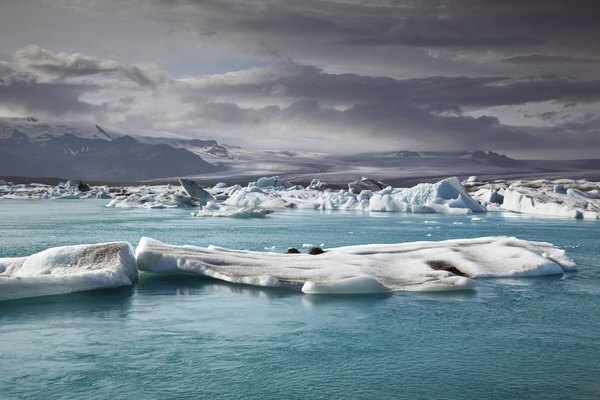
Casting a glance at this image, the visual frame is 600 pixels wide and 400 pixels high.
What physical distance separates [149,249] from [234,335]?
202 inches

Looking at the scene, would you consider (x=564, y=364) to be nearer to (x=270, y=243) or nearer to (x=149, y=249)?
(x=149, y=249)

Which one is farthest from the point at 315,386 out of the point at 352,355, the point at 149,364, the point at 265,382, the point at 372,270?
the point at 372,270

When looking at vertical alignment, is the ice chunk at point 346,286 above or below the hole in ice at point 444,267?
below

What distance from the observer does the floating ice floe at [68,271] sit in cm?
994

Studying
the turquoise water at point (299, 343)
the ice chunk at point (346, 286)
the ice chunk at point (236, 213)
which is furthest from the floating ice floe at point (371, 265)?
the ice chunk at point (236, 213)

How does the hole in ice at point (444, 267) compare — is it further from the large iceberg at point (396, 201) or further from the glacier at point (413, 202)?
the large iceberg at point (396, 201)

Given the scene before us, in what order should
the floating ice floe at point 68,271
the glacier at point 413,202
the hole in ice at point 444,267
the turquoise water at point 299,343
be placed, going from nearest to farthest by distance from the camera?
the turquoise water at point 299,343 < the floating ice floe at point 68,271 < the hole in ice at point 444,267 < the glacier at point 413,202

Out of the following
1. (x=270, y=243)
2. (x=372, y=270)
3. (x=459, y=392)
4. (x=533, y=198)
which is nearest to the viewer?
(x=459, y=392)

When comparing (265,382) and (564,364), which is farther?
(564,364)

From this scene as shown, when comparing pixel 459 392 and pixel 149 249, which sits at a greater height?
pixel 149 249

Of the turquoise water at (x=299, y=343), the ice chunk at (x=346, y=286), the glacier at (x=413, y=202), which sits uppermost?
the glacier at (x=413, y=202)

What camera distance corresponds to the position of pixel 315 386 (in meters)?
6.10

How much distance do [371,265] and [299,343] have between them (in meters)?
5.08

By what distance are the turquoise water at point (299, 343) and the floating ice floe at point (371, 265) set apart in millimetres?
315
